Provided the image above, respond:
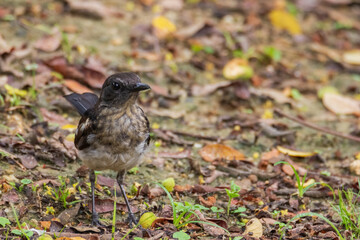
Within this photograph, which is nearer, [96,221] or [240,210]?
[96,221]

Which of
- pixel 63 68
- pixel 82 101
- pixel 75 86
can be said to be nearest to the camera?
pixel 82 101

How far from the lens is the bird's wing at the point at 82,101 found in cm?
579

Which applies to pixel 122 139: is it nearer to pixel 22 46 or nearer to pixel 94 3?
pixel 22 46

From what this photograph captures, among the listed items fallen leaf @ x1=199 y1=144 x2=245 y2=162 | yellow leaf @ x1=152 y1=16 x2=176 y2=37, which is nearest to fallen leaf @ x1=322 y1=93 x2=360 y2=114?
fallen leaf @ x1=199 y1=144 x2=245 y2=162

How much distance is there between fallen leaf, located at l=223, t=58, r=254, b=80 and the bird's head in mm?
3397

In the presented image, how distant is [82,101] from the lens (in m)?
5.86

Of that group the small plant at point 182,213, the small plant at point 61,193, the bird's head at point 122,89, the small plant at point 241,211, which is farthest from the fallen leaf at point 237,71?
the small plant at point 61,193

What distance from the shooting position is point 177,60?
29.0ft

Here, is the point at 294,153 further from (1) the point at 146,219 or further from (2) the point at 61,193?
(2) the point at 61,193

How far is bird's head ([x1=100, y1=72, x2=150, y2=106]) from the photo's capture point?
5100mm

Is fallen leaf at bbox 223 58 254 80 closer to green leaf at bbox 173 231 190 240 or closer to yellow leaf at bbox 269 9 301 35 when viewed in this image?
yellow leaf at bbox 269 9 301 35

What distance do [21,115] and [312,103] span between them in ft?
13.6

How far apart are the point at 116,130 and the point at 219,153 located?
1.88 meters

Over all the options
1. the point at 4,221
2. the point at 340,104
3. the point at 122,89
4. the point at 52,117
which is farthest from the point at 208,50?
the point at 4,221
